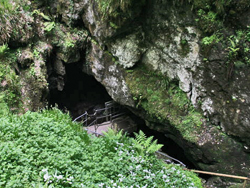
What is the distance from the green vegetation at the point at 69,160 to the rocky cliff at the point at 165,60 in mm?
2963

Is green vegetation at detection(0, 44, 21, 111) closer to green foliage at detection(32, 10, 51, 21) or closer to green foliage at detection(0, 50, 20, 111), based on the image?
green foliage at detection(0, 50, 20, 111)

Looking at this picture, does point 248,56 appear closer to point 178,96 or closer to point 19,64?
point 178,96

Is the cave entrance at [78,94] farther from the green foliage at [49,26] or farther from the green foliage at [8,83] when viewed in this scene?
the green foliage at [8,83]

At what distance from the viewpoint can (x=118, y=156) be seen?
14.4 feet

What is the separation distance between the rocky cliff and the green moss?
0.12ft

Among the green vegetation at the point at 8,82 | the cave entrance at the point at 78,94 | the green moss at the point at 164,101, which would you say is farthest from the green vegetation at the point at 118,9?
the cave entrance at the point at 78,94

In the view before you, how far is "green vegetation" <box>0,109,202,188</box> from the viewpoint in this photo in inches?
129


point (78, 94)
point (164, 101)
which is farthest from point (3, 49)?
point (78, 94)

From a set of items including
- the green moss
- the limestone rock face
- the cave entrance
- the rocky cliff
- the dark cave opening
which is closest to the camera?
the rocky cliff

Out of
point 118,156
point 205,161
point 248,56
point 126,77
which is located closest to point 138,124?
point 126,77

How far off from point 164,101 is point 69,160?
5535 mm

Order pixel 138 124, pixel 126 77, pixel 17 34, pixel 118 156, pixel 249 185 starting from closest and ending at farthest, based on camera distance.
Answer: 1. pixel 118 156
2. pixel 249 185
3. pixel 17 34
4. pixel 126 77
5. pixel 138 124

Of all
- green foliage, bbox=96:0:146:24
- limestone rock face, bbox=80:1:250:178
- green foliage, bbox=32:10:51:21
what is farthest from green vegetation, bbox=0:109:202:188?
green foliage, bbox=32:10:51:21

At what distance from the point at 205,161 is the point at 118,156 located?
4780mm
